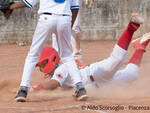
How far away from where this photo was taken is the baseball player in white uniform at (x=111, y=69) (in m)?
5.82

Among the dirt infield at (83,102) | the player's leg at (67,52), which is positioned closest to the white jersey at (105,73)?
the dirt infield at (83,102)

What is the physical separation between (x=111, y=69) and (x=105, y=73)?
0.39 ft

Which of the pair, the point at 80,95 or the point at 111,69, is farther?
the point at 111,69

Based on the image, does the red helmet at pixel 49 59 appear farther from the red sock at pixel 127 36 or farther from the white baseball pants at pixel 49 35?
the red sock at pixel 127 36

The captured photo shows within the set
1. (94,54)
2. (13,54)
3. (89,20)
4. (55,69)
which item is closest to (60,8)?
(55,69)

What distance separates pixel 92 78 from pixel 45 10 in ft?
4.34

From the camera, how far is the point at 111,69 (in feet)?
19.7

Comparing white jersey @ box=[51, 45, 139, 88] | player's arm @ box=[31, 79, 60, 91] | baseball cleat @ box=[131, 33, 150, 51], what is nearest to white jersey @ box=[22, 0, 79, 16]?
white jersey @ box=[51, 45, 139, 88]

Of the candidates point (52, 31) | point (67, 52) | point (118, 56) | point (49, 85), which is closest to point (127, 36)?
point (118, 56)

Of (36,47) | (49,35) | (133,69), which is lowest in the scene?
(133,69)

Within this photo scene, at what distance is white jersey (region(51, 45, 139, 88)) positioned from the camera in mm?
5836

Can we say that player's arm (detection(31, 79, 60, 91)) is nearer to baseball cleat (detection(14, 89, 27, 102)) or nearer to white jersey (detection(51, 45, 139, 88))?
white jersey (detection(51, 45, 139, 88))

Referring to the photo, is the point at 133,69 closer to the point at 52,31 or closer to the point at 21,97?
the point at 52,31

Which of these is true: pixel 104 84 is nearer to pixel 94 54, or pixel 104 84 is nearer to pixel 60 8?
pixel 60 8
